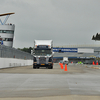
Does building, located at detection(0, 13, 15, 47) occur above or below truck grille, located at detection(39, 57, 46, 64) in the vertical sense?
above

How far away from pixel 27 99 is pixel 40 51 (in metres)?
25.1

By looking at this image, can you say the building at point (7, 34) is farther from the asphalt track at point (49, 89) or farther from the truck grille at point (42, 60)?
the asphalt track at point (49, 89)

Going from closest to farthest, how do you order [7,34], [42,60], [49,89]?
[49,89] < [42,60] < [7,34]

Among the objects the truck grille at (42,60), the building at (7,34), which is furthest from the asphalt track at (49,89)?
the building at (7,34)

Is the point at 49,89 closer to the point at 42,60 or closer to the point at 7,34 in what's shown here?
the point at 42,60

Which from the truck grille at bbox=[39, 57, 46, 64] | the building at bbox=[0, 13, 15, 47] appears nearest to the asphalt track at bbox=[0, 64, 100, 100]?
the truck grille at bbox=[39, 57, 46, 64]

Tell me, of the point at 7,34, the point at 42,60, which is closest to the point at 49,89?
the point at 42,60

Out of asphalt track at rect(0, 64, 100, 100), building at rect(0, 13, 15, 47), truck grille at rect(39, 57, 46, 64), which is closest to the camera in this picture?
asphalt track at rect(0, 64, 100, 100)

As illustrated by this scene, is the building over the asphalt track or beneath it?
over

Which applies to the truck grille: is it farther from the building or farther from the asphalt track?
the building

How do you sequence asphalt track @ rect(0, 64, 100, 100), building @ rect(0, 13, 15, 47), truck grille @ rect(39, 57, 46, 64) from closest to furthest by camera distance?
asphalt track @ rect(0, 64, 100, 100), truck grille @ rect(39, 57, 46, 64), building @ rect(0, 13, 15, 47)

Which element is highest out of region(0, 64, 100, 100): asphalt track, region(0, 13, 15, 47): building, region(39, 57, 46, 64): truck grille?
region(0, 13, 15, 47): building

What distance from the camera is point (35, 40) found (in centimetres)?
3309

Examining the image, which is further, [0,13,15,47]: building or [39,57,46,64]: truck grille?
[0,13,15,47]: building
